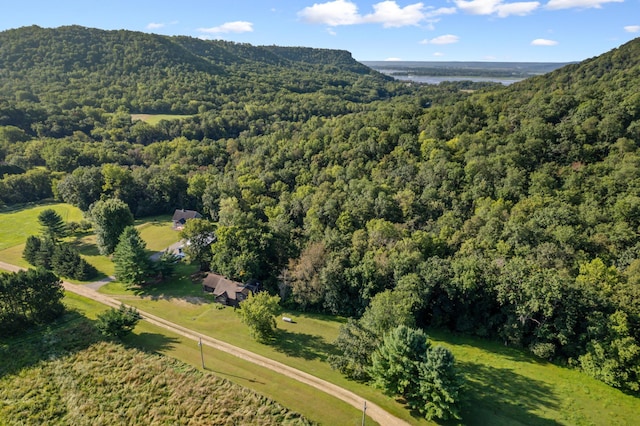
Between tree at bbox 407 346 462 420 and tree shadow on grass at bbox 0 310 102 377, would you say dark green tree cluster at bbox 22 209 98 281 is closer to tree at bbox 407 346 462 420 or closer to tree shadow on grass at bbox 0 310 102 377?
tree shadow on grass at bbox 0 310 102 377

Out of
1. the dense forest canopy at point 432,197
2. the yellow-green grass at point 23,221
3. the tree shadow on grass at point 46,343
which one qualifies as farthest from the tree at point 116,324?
the yellow-green grass at point 23,221

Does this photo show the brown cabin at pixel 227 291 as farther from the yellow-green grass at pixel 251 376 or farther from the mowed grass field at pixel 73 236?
the mowed grass field at pixel 73 236

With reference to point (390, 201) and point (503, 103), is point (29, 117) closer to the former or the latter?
point (390, 201)

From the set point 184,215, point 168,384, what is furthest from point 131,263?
point 184,215

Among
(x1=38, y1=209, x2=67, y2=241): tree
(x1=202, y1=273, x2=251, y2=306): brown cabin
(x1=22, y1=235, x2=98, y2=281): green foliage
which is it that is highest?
(x1=38, y1=209, x2=67, y2=241): tree

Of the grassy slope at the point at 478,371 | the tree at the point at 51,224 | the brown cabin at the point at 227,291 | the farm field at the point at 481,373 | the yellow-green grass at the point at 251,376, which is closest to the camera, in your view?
the yellow-green grass at the point at 251,376

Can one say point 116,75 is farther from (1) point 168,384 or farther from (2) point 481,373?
(2) point 481,373

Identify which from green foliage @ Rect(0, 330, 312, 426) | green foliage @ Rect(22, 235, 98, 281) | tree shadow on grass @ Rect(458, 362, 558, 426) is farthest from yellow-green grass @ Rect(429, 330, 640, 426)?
green foliage @ Rect(22, 235, 98, 281)
